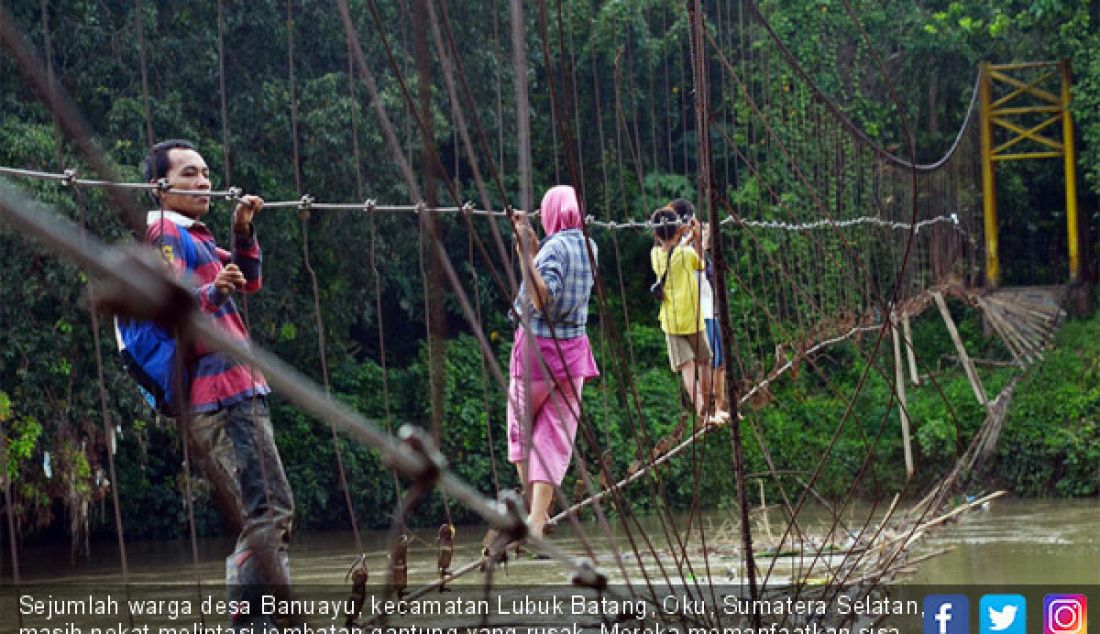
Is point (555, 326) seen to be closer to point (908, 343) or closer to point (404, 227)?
point (908, 343)

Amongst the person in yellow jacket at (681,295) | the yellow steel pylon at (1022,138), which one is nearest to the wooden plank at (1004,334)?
the yellow steel pylon at (1022,138)

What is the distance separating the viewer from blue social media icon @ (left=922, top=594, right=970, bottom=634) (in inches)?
154

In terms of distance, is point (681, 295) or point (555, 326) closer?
→ point (555, 326)

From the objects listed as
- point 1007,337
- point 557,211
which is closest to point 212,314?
point 557,211

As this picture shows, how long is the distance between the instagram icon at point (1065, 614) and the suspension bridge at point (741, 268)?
489 millimetres

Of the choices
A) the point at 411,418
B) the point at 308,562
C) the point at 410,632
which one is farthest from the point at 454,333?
the point at 410,632

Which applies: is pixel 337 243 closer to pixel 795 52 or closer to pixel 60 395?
pixel 60 395

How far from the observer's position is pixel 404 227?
34.9ft

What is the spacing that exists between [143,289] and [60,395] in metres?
8.94

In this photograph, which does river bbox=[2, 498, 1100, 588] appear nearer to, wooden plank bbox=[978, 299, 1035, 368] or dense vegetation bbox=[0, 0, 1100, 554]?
dense vegetation bbox=[0, 0, 1100, 554]

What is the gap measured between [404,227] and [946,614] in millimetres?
7020

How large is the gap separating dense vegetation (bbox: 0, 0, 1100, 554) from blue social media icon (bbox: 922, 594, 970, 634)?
1.32m

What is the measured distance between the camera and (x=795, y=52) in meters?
14.1

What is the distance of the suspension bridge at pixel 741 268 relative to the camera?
0.94 meters
